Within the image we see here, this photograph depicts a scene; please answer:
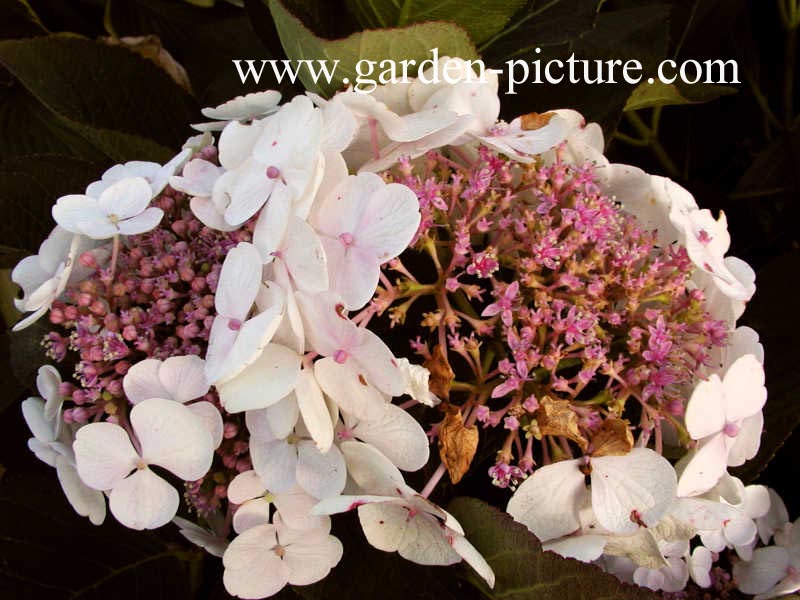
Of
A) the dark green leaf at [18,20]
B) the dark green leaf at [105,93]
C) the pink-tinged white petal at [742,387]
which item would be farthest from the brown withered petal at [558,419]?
the dark green leaf at [18,20]

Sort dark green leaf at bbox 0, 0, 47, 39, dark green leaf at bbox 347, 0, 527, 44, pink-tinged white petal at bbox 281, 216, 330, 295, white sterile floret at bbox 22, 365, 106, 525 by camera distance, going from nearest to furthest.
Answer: pink-tinged white petal at bbox 281, 216, 330, 295, white sterile floret at bbox 22, 365, 106, 525, dark green leaf at bbox 347, 0, 527, 44, dark green leaf at bbox 0, 0, 47, 39

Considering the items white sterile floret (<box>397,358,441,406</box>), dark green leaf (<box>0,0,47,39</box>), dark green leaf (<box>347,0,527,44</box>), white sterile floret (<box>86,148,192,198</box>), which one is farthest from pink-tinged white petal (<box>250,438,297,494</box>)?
dark green leaf (<box>0,0,47,39</box>)

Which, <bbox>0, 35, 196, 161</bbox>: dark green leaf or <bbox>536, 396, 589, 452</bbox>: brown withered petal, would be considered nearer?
<bbox>536, 396, 589, 452</bbox>: brown withered petal

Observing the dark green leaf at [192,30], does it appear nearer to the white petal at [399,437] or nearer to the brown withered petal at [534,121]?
the brown withered petal at [534,121]

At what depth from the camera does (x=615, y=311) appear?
25.8 inches

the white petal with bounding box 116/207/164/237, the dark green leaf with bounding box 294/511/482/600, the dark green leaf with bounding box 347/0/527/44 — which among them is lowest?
the dark green leaf with bounding box 294/511/482/600

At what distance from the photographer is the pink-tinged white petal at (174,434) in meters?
0.59

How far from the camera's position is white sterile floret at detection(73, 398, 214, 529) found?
59 cm

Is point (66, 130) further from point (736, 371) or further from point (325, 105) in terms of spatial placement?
point (736, 371)

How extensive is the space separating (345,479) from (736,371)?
0.99 ft

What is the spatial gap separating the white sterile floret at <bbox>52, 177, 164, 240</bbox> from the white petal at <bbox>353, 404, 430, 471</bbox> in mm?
222

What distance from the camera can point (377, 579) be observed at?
706 mm

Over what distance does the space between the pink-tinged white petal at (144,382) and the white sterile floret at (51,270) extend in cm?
10

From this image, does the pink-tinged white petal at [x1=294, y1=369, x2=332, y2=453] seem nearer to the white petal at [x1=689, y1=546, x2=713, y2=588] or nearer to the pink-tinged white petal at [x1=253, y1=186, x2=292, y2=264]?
the pink-tinged white petal at [x1=253, y1=186, x2=292, y2=264]
